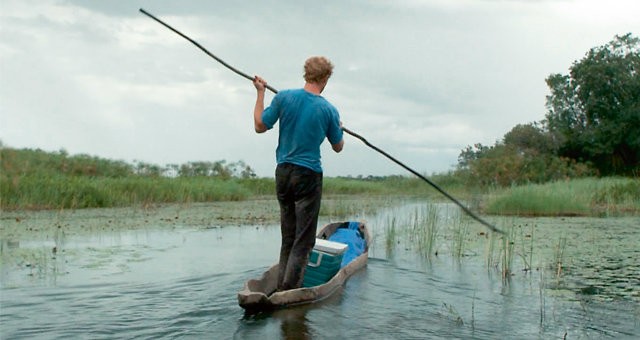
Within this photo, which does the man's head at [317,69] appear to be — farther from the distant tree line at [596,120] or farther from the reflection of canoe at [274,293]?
the distant tree line at [596,120]

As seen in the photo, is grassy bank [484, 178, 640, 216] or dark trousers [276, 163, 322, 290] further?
grassy bank [484, 178, 640, 216]

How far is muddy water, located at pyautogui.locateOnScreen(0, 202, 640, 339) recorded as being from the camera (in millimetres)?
5207

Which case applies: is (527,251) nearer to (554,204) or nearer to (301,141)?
(301,141)

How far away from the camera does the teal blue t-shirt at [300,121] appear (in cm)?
565

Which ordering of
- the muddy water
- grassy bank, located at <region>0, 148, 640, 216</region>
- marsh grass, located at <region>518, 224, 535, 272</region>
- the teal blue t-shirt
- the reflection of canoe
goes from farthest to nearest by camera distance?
grassy bank, located at <region>0, 148, 640, 216</region> < marsh grass, located at <region>518, 224, 535, 272</region> < the teal blue t-shirt < the reflection of canoe < the muddy water

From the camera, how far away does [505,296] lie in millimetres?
6695

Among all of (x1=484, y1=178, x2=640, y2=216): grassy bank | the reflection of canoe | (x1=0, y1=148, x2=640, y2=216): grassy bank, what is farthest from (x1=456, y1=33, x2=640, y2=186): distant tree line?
the reflection of canoe

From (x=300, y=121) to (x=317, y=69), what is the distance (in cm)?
46

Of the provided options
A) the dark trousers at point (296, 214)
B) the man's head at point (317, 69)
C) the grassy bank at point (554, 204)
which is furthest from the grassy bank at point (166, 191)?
the man's head at point (317, 69)

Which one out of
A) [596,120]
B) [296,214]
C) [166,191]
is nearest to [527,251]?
[296,214]

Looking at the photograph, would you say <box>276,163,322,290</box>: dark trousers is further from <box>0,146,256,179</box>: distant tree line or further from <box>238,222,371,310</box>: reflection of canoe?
<box>0,146,256,179</box>: distant tree line

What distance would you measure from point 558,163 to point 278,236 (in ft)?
71.4

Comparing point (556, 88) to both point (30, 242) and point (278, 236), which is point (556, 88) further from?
point (30, 242)

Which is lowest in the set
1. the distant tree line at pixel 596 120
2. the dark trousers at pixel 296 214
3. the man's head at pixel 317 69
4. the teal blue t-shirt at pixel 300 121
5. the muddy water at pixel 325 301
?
the muddy water at pixel 325 301
